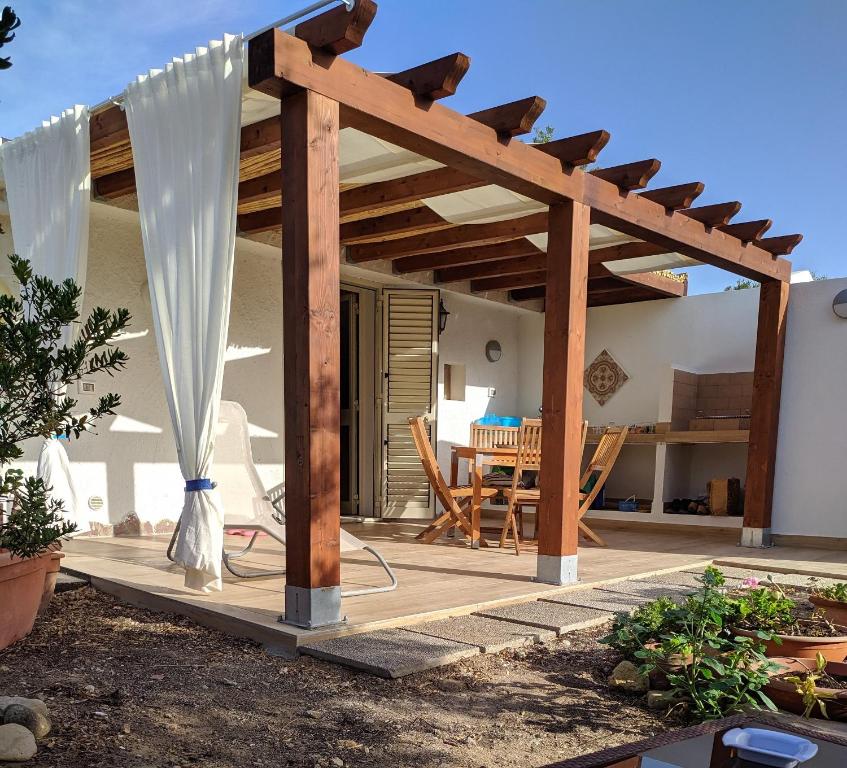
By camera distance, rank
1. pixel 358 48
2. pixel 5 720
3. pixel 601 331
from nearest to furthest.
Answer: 1. pixel 5 720
2. pixel 358 48
3. pixel 601 331

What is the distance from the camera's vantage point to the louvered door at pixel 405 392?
7914 millimetres

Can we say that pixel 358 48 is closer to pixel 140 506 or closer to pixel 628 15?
pixel 140 506

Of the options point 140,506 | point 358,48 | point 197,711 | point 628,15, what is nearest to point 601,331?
point 140,506

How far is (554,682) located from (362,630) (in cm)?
83

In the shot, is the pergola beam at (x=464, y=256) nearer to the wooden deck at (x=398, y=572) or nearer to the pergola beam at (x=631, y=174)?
the pergola beam at (x=631, y=174)

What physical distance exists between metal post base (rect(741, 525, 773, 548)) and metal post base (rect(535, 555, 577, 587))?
113 inches

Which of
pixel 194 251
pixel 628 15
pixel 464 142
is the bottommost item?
pixel 194 251

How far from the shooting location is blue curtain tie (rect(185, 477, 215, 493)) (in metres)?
3.51

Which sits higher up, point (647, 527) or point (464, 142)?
point (464, 142)

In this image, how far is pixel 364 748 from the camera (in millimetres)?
2314

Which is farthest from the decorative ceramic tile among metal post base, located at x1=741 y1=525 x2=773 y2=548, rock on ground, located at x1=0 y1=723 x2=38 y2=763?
rock on ground, located at x1=0 y1=723 x2=38 y2=763

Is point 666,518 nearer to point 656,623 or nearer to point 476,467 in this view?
point 476,467

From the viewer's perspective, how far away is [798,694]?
2.63 meters

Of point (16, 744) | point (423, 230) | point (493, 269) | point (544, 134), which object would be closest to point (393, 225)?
point (423, 230)
